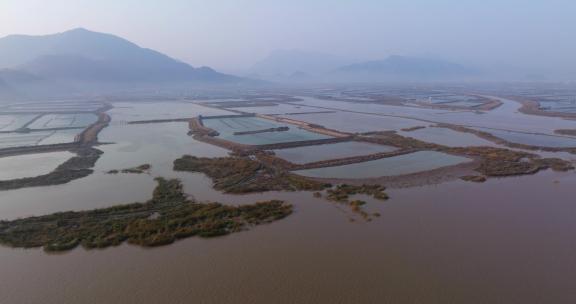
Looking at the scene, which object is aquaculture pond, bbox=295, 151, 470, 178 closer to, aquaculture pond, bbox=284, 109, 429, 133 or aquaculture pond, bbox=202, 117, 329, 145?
aquaculture pond, bbox=202, 117, 329, 145

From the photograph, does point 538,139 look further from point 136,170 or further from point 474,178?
point 136,170

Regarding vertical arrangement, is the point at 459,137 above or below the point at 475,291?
above

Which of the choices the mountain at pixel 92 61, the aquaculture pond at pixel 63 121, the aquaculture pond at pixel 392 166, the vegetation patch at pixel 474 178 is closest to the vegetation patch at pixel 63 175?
the aquaculture pond at pixel 392 166

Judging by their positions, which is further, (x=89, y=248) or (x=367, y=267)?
(x=89, y=248)

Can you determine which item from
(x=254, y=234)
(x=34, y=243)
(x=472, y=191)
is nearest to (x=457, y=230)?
(x=472, y=191)

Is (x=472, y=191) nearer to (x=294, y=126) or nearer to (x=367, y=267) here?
(x=367, y=267)

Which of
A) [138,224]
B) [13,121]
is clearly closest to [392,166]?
[138,224]
